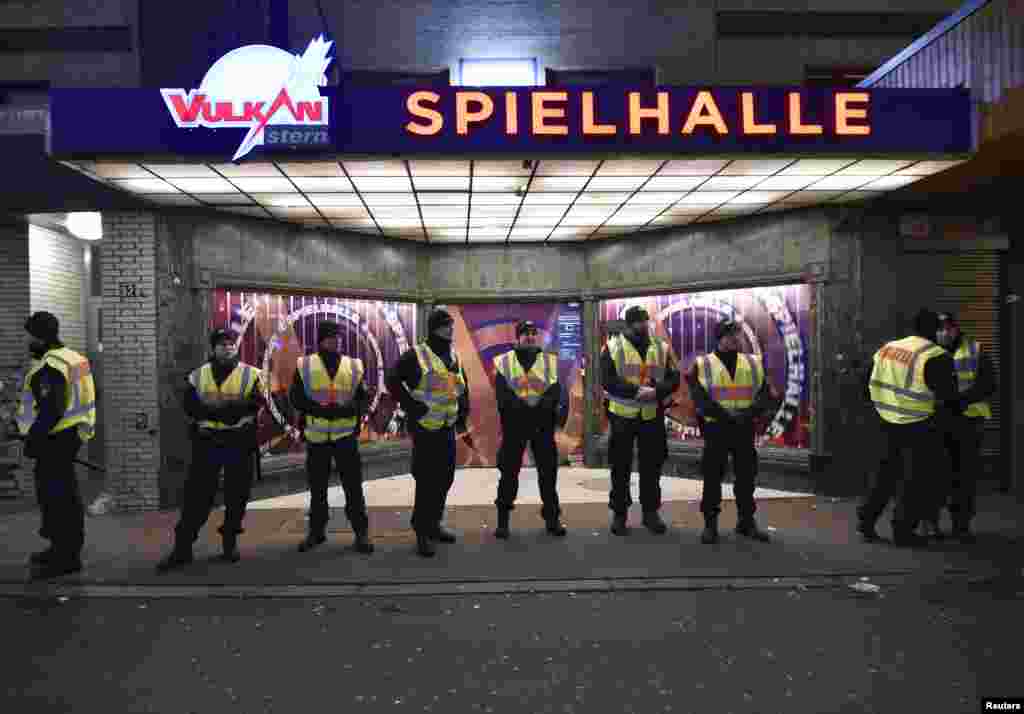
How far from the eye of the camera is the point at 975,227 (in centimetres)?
927

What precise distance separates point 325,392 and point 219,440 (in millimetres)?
999

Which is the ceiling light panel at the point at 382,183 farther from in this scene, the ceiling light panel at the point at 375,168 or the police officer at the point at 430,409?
the police officer at the point at 430,409

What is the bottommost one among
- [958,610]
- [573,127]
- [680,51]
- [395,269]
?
[958,610]

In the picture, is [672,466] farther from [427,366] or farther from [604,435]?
[427,366]

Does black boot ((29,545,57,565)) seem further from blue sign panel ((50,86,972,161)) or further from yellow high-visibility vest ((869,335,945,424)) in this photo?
yellow high-visibility vest ((869,335,945,424))

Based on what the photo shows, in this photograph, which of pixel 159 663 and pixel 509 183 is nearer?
pixel 159 663

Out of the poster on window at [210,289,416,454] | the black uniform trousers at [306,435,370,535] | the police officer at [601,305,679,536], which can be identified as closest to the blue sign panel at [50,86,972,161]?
the police officer at [601,305,679,536]

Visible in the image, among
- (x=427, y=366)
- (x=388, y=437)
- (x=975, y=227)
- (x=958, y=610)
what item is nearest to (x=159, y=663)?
(x=427, y=366)

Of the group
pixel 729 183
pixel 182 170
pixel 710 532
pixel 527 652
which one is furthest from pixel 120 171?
pixel 710 532

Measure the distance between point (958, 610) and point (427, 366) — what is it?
4.55m

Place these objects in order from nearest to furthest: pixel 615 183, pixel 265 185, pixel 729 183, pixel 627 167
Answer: pixel 627 167, pixel 265 185, pixel 615 183, pixel 729 183

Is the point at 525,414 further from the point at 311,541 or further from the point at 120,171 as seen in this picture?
the point at 120,171

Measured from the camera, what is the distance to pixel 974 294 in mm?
9344

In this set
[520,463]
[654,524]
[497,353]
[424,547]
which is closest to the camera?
[424,547]
